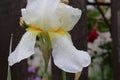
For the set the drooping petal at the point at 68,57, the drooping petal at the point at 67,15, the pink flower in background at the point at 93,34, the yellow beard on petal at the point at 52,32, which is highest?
the drooping petal at the point at 67,15

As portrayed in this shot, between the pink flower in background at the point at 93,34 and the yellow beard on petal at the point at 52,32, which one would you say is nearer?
the yellow beard on petal at the point at 52,32

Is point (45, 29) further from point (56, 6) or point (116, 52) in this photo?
point (116, 52)

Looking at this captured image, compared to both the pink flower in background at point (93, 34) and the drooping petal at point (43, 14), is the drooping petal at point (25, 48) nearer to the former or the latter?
the drooping petal at point (43, 14)

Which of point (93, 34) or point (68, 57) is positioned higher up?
point (68, 57)

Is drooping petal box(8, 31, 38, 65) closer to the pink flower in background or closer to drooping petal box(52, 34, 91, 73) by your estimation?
drooping petal box(52, 34, 91, 73)

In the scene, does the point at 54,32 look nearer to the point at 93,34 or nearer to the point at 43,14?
the point at 43,14

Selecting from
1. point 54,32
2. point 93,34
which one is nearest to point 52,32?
point 54,32

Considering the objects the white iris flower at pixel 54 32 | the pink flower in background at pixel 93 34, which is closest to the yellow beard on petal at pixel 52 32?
the white iris flower at pixel 54 32
